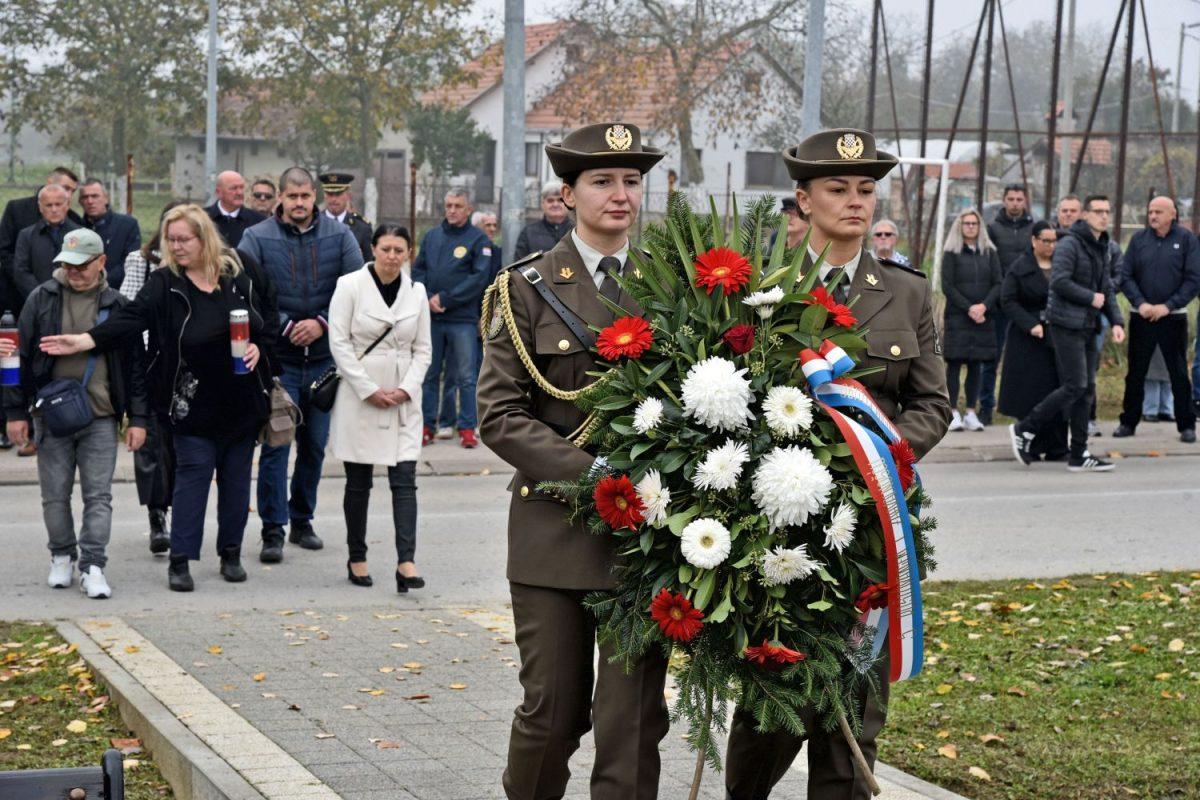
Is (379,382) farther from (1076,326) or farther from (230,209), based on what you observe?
(1076,326)

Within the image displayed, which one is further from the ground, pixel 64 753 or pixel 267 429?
pixel 267 429

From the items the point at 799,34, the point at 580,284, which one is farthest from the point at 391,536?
the point at 799,34

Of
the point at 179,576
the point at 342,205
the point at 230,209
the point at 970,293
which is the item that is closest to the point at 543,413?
the point at 179,576

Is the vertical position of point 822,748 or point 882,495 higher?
point 882,495

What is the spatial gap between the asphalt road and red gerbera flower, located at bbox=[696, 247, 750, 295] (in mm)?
4965

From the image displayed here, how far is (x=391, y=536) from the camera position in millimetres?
11188

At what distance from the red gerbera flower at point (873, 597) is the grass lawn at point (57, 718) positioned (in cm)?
273

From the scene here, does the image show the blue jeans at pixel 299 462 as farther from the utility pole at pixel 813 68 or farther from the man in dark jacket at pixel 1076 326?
the utility pole at pixel 813 68

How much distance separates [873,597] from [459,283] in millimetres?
10833

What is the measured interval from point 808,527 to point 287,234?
6.92m

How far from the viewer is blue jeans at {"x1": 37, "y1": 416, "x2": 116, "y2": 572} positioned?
930 cm

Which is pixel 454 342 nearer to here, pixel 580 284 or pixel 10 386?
pixel 10 386

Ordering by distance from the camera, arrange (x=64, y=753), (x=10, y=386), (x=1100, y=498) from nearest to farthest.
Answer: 1. (x=64, y=753)
2. (x=10, y=386)
3. (x=1100, y=498)

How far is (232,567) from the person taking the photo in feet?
31.7
